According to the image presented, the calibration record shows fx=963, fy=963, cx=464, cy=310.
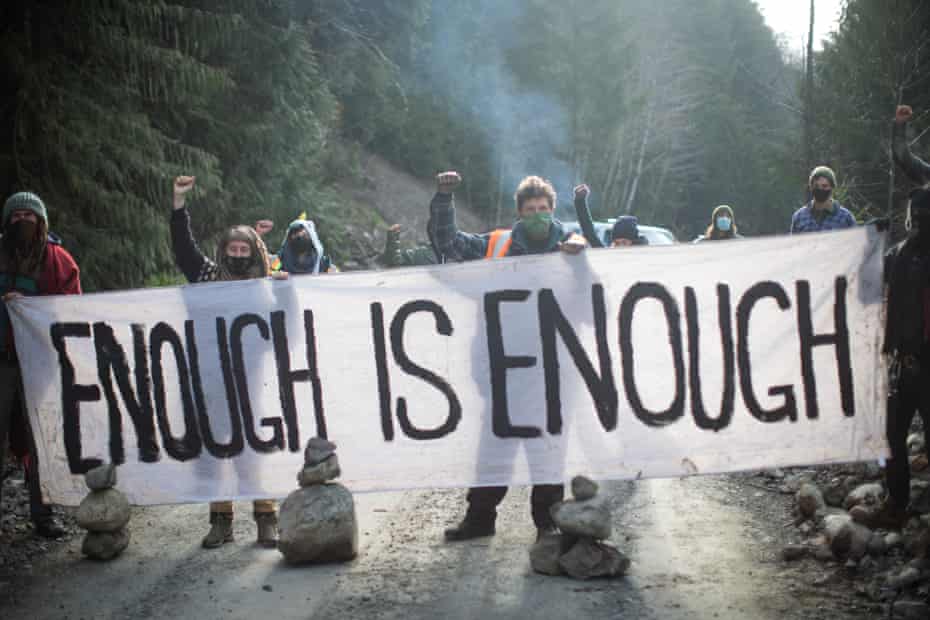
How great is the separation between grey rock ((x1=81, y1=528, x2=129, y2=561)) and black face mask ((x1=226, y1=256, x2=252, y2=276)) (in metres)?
1.64

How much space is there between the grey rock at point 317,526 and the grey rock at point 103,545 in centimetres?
106

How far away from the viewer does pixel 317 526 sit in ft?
16.3

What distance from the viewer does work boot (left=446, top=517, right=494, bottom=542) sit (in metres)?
5.48

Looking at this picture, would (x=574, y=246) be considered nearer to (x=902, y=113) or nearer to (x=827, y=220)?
(x=902, y=113)

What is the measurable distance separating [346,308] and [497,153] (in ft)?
109

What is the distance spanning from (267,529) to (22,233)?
2.39 meters

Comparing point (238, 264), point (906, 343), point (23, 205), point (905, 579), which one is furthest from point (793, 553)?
point (23, 205)

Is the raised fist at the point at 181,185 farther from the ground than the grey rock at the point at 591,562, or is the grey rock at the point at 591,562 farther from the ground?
the raised fist at the point at 181,185

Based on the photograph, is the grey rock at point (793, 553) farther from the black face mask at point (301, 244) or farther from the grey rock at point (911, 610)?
the black face mask at point (301, 244)

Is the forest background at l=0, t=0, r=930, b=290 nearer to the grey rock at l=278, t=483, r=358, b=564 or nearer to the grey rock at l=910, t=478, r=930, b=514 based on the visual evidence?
the grey rock at l=278, t=483, r=358, b=564

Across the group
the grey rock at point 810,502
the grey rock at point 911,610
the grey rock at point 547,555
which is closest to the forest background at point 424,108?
the grey rock at point 547,555

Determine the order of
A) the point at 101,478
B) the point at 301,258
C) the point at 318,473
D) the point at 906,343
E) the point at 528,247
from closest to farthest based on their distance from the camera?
the point at 906,343, the point at 318,473, the point at 101,478, the point at 528,247, the point at 301,258

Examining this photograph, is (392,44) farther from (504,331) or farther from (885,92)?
(504,331)

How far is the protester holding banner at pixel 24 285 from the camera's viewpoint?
19.3 feet
